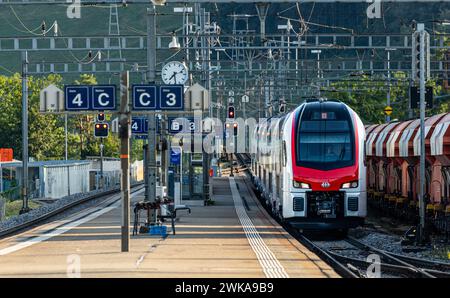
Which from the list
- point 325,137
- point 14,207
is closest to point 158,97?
point 325,137

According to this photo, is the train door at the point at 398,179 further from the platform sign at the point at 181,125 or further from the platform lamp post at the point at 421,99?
the platform lamp post at the point at 421,99

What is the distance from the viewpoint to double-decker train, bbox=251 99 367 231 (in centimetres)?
3234

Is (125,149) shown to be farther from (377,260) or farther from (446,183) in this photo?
(446,183)

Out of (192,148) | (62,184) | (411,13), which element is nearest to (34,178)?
(62,184)

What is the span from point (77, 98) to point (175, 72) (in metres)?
19.4

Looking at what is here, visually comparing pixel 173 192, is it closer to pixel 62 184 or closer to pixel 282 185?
pixel 282 185

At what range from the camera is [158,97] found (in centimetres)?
2727

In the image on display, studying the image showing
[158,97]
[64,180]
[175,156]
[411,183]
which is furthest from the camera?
[64,180]

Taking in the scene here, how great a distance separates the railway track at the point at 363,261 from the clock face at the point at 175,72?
12.0 metres

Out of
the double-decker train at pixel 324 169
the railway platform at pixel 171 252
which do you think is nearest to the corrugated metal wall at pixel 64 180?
the railway platform at pixel 171 252
